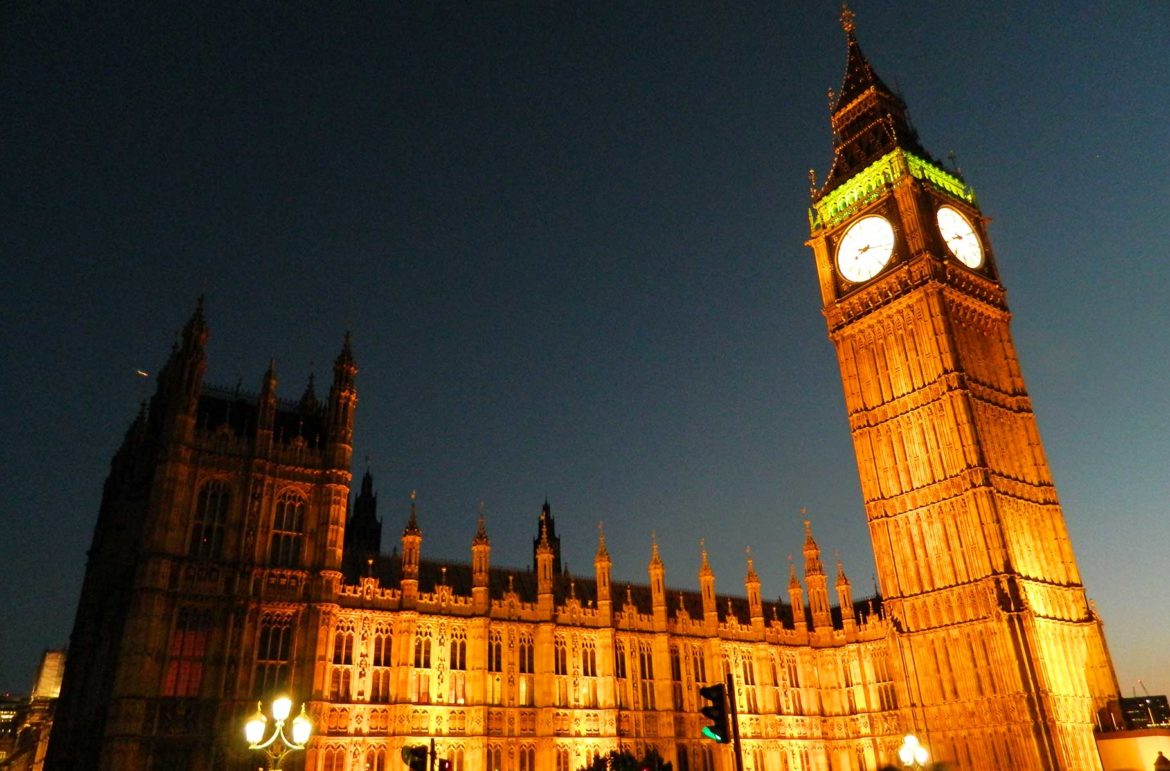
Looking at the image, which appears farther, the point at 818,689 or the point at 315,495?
the point at 818,689

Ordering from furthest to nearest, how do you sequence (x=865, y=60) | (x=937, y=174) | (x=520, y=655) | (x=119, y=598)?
(x=865, y=60) → (x=937, y=174) → (x=520, y=655) → (x=119, y=598)

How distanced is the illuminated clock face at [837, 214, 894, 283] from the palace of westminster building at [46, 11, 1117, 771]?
16 cm

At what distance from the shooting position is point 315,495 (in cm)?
4412

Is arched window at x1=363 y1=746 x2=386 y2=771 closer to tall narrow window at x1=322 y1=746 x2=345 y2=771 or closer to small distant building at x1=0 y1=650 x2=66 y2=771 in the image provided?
tall narrow window at x1=322 y1=746 x2=345 y2=771

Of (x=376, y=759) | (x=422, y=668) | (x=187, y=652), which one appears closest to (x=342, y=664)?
(x=422, y=668)

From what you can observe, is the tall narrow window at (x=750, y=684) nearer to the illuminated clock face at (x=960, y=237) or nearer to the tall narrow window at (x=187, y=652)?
the illuminated clock face at (x=960, y=237)

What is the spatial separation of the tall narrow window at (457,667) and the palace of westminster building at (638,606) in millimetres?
157

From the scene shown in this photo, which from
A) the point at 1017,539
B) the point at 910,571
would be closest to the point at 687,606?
the point at 910,571

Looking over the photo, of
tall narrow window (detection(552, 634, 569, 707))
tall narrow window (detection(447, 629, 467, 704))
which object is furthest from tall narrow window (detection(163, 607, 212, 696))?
tall narrow window (detection(552, 634, 569, 707))

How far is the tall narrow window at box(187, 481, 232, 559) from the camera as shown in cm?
4088

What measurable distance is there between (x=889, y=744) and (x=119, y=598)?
44.1 metres

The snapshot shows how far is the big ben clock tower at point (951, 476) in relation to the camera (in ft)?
159

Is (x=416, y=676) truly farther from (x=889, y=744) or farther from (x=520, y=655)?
(x=889, y=744)

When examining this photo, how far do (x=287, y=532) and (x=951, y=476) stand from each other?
124ft
